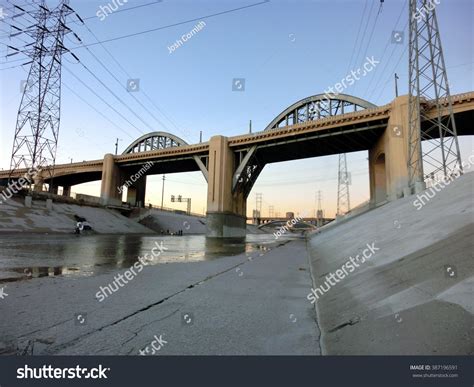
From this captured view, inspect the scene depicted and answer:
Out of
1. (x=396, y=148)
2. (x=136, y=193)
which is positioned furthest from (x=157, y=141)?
(x=396, y=148)

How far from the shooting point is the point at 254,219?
156375 mm

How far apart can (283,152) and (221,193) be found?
14.7 m

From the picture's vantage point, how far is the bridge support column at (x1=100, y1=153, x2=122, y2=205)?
64331 millimetres

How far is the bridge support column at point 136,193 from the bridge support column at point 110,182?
7.60 m

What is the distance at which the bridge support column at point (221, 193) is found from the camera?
1858 inches

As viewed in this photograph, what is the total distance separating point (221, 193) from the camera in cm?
4906
